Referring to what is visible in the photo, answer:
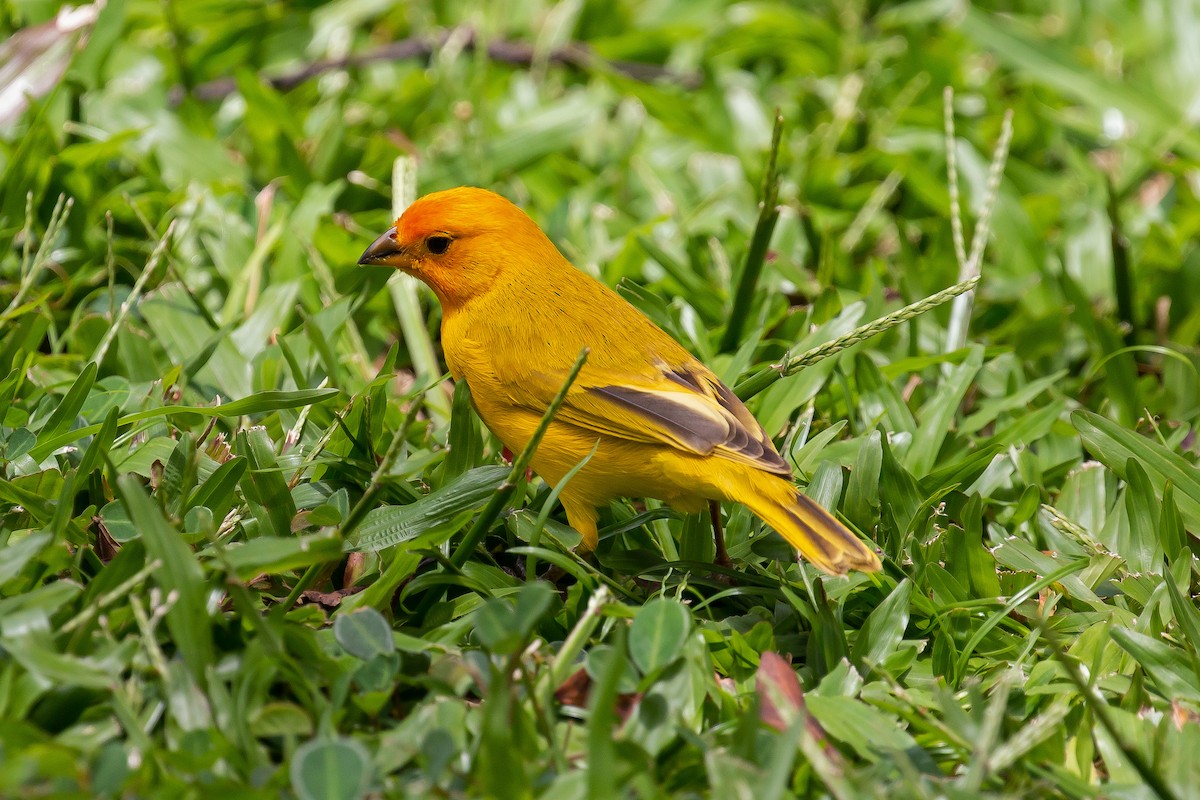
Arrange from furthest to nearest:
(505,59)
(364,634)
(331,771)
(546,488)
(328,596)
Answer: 1. (505,59)
2. (546,488)
3. (328,596)
4. (364,634)
5. (331,771)

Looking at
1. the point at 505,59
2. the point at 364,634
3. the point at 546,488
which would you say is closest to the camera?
the point at 364,634

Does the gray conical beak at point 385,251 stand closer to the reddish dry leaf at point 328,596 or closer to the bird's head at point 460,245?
the bird's head at point 460,245

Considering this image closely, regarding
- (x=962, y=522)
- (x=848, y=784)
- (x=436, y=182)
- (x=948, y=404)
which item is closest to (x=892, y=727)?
(x=848, y=784)

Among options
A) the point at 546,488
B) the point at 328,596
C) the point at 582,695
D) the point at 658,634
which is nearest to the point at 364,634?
the point at 328,596

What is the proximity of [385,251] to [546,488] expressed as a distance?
83 centimetres

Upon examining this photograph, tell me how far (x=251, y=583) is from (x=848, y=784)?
1321 mm

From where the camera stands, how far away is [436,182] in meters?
4.65

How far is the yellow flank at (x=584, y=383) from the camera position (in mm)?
2664

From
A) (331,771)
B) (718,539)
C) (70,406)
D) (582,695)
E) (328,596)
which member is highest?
(70,406)

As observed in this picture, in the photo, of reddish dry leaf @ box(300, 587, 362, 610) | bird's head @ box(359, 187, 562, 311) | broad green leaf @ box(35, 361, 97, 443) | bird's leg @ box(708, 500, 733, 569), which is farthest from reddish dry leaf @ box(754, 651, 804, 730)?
broad green leaf @ box(35, 361, 97, 443)

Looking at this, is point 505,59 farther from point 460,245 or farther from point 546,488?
point 546,488

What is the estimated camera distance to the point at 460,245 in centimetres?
333

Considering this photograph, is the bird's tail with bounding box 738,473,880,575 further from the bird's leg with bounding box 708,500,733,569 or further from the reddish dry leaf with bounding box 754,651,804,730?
the bird's leg with bounding box 708,500,733,569

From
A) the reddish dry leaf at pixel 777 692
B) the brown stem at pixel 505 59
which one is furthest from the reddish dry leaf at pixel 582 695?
the brown stem at pixel 505 59
